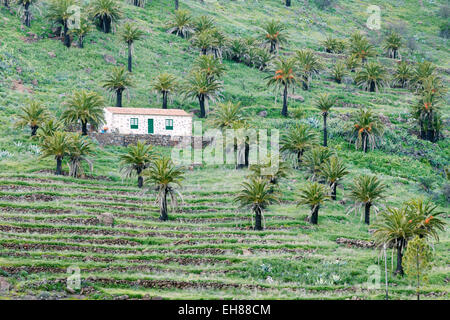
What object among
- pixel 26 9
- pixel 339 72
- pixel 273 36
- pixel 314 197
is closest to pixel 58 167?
pixel 314 197

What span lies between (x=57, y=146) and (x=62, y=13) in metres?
33.9

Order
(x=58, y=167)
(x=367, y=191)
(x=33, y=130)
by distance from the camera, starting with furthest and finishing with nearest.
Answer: (x=33, y=130)
(x=58, y=167)
(x=367, y=191)

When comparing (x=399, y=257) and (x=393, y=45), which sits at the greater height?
(x=393, y=45)

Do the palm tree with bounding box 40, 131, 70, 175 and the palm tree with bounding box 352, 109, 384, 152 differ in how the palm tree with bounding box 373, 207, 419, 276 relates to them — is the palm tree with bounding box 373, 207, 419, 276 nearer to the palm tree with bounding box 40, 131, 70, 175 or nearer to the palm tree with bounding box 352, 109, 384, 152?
the palm tree with bounding box 352, 109, 384, 152

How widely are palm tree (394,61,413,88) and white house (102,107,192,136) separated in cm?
4148

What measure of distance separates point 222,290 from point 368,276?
37.8ft

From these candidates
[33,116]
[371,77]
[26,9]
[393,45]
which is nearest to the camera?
[33,116]

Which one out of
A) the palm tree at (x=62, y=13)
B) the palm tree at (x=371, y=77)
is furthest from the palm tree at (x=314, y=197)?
the palm tree at (x=62, y=13)

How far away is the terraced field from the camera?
153 ft

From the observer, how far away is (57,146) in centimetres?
6381

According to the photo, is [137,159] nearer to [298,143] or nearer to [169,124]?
[169,124]

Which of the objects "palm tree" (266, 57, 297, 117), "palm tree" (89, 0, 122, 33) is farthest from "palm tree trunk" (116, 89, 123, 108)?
"palm tree" (89, 0, 122, 33)

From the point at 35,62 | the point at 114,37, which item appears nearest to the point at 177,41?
the point at 114,37

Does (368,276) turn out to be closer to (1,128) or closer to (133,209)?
(133,209)
